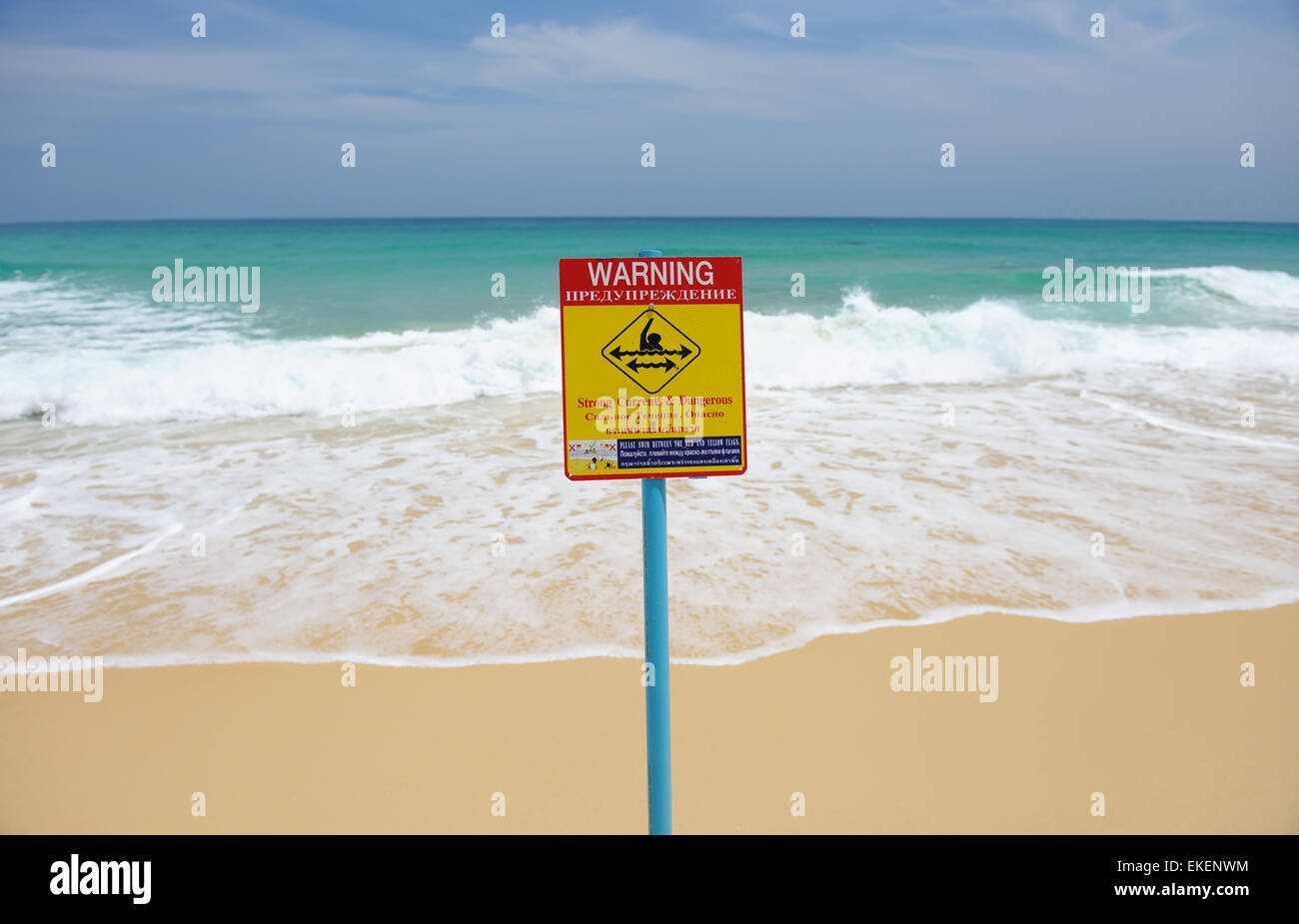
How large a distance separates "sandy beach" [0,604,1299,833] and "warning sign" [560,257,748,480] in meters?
1.76

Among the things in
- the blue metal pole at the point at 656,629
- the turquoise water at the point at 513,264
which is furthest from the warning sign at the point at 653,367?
the turquoise water at the point at 513,264

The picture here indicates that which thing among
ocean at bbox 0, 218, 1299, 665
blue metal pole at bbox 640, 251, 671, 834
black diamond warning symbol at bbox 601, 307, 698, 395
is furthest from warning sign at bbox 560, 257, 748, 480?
ocean at bbox 0, 218, 1299, 665

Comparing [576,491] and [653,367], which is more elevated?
[653,367]

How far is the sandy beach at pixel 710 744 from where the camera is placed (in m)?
3.21

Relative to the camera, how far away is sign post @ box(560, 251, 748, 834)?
1.93m

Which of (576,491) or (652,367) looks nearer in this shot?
(652,367)

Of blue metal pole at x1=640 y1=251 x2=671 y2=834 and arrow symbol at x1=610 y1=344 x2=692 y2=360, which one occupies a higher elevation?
arrow symbol at x1=610 y1=344 x2=692 y2=360

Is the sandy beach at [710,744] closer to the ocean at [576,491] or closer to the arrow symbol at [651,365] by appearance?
the ocean at [576,491]

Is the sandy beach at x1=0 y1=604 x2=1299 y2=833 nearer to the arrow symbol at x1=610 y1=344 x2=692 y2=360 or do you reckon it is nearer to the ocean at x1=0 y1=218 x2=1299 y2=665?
the ocean at x1=0 y1=218 x2=1299 y2=665

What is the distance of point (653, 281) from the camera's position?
194 cm

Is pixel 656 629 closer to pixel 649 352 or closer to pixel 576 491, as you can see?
pixel 649 352

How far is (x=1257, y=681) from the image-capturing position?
155 inches

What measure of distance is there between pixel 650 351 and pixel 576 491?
4.78 meters

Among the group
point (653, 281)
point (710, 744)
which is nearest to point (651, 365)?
point (653, 281)
